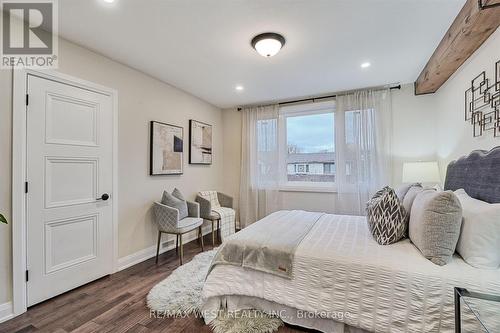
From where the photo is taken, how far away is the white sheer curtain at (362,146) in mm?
3588

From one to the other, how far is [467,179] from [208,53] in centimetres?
291

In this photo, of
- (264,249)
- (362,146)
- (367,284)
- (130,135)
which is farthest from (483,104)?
(130,135)

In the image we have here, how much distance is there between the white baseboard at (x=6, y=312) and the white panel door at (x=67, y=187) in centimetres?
13

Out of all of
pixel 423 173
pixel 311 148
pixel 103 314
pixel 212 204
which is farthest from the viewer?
pixel 311 148

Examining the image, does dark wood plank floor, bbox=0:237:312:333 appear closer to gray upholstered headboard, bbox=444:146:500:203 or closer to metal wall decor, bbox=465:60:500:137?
gray upholstered headboard, bbox=444:146:500:203

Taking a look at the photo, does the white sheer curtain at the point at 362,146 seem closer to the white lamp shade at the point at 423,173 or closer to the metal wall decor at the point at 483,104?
the white lamp shade at the point at 423,173

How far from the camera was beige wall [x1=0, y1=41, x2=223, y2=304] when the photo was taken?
189 cm

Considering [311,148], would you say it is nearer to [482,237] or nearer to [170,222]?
[170,222]

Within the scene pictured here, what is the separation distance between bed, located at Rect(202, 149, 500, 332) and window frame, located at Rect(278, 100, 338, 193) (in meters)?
2.04

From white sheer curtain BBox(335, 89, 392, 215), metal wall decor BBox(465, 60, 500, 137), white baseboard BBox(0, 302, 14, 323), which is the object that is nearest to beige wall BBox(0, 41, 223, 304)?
white baseboard BBox(0, 302, 14, 323)

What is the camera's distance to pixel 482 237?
1.38m

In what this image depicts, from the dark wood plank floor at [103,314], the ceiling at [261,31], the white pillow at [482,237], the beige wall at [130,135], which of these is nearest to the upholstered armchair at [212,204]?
the beige wall at [130,135]

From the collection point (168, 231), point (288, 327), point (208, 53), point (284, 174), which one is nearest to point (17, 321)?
point (168, 231)

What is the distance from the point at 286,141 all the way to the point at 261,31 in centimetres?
244
